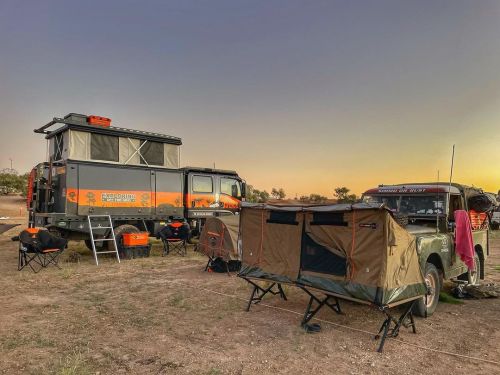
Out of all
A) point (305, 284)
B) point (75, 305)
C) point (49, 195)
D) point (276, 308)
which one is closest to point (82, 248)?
point (49, 195)

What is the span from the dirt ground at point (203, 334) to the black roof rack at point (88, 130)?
5.44m

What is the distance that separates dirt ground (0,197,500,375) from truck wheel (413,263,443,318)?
0.16 meters

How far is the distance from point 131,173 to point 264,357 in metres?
9.56

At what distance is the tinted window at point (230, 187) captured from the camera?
1616 cm

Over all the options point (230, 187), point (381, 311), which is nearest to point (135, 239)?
point (230, 187)

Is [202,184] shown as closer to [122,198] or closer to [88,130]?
[122,198]

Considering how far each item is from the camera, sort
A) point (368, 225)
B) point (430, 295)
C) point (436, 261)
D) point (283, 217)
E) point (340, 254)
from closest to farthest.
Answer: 1. point (368, 225)
2. point (340, 254)
3. point (283, 217)
4. point (430, 295)
5. point (436, 261)

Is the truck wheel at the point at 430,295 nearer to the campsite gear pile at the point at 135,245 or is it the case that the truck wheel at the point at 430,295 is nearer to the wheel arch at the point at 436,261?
the wheel arch at the point at 436,261

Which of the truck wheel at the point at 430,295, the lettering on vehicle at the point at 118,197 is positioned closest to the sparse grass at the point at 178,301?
the truck wheel at the point at 430,295

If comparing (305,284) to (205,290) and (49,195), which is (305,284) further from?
(49,195)

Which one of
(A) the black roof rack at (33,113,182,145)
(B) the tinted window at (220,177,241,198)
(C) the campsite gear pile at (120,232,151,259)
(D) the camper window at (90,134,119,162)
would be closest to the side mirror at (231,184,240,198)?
(B) the tinted window at (220,177,241,198)

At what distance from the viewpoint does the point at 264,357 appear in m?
4.85

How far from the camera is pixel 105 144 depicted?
1309 centimetres

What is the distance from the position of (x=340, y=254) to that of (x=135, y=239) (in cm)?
883
